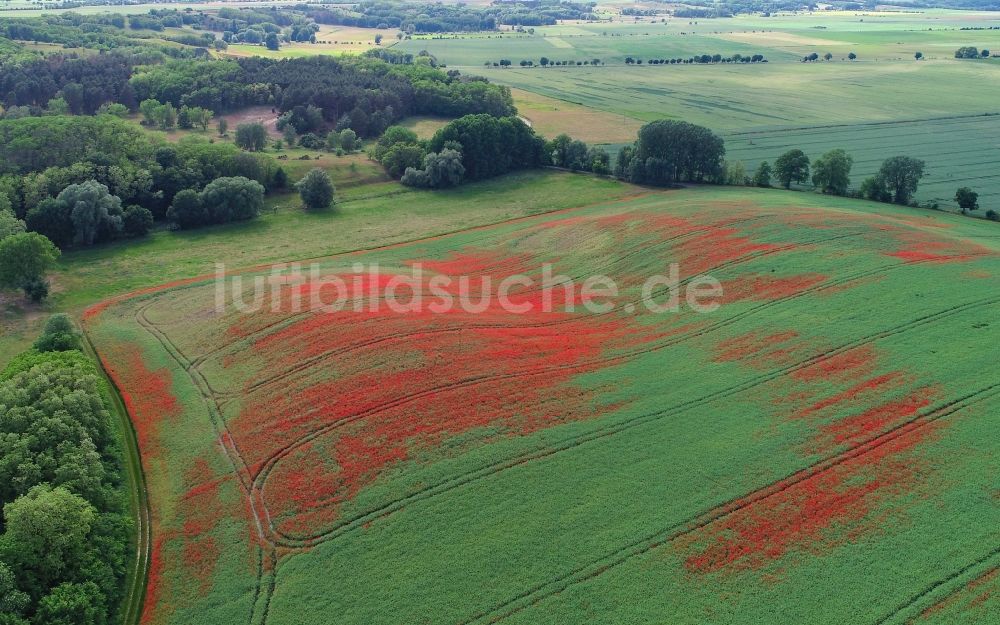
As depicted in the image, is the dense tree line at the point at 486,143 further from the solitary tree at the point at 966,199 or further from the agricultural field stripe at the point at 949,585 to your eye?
the agricultural field stripe at the point at 949,585

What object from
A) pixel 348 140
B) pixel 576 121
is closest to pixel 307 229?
pixel 348 140

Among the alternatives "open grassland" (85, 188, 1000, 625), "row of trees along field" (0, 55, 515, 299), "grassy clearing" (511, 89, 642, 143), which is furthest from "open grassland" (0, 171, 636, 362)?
"grassy clearing" (511, 89, 642, 143)

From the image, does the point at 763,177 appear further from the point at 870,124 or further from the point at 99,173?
the point at 99,173

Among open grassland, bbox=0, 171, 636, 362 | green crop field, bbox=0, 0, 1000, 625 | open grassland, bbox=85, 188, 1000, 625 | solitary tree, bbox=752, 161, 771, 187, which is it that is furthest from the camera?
solitary tree, bbox=752, 161, 771, 187

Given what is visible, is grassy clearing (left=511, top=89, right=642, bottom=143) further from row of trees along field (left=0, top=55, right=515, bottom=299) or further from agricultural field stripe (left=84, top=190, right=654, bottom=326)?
agricultural field stripe (left=84, top=190, right=654, bottom=326)

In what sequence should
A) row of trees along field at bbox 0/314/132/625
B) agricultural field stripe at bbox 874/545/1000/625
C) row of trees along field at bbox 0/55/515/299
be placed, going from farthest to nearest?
row of trees along field at bbox 0/55/515/299 < row of trees along field at bbox 0/314/132/625 < agricultural field stripe at bbox 874/545/1000/625

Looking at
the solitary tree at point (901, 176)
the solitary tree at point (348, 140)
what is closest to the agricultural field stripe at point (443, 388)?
the solitary tree at point (901, 176)
